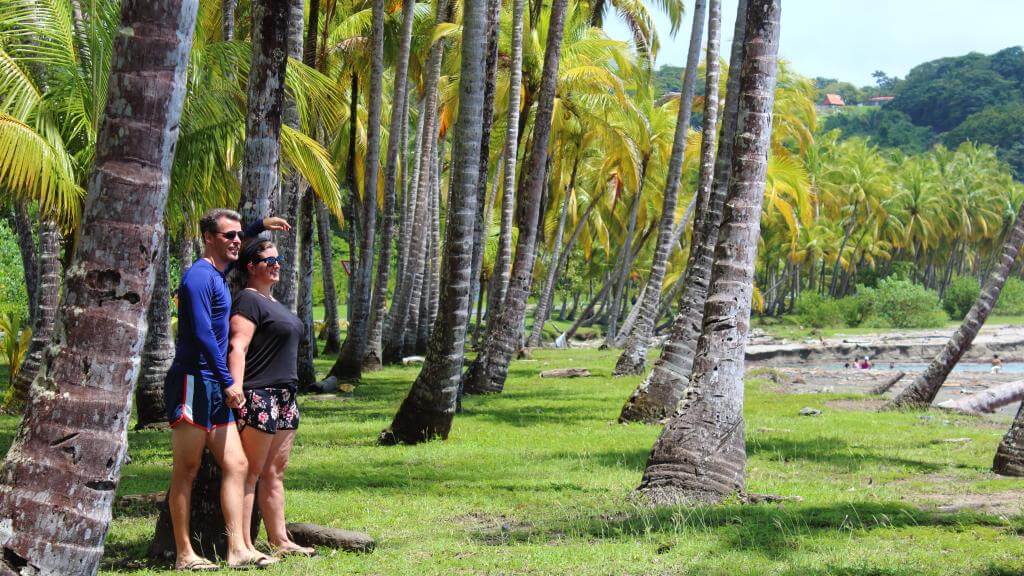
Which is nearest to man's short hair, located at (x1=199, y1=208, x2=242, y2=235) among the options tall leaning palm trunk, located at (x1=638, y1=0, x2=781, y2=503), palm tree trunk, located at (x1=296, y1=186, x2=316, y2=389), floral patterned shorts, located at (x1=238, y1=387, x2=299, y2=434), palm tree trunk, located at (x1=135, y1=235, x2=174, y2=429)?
floral patterned shorts, located at (x1=238, y1=387, x2=299, y2=434)

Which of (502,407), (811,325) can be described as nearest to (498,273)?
(502,407)

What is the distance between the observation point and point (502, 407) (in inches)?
622

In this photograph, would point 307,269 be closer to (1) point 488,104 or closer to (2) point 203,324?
(1) point 488,104

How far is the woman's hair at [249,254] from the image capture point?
586 cm

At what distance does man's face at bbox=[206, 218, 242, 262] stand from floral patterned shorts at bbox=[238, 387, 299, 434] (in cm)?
75

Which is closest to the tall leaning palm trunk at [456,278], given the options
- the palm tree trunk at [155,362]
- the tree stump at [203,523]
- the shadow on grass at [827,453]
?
the palm tree trunk at [155,362]

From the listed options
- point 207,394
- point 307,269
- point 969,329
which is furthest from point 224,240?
point 307,269

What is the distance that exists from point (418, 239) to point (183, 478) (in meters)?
16.9

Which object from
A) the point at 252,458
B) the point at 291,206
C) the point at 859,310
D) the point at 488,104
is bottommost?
the point at 859,310

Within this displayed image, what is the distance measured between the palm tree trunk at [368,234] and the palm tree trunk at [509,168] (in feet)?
8.06

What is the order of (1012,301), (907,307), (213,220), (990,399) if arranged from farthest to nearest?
(1012,301) < (907,307) < (990,399) < (213,220)

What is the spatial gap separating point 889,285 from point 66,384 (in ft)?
213

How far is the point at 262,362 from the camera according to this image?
230 inches

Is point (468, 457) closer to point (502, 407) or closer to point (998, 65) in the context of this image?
point (502, 407)
